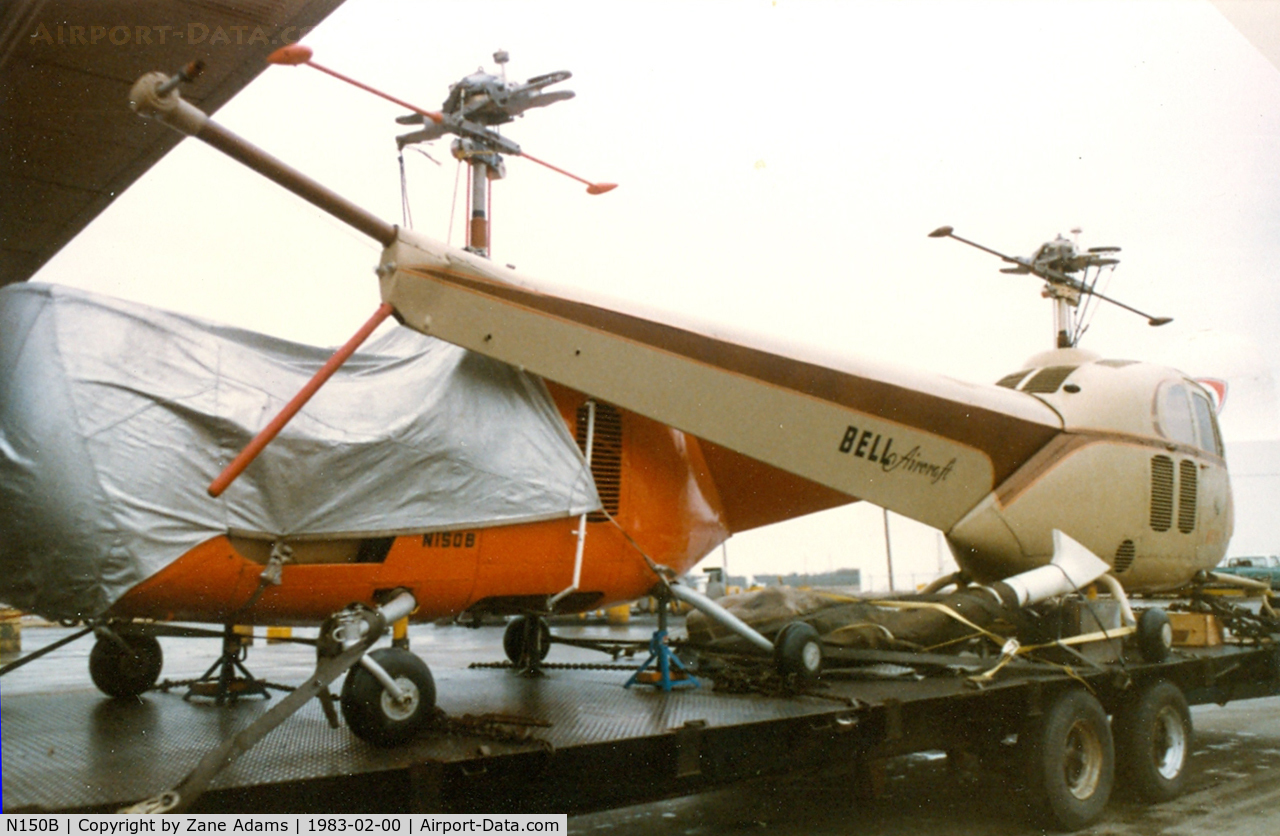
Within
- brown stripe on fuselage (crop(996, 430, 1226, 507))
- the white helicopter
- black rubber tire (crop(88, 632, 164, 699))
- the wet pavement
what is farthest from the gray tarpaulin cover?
brown stripe on fuselage (crop(996, 430, 1226, 507))

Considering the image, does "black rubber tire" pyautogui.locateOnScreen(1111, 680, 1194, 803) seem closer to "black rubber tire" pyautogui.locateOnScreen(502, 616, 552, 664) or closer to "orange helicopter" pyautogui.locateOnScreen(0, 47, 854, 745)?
"orange helicopter" pyautogui.locateOnScreen(0, 47, 854, 745)

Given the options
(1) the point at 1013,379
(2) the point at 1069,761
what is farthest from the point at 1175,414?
(2) the point at 1069,761

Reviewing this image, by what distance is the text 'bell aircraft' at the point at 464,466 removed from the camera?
13.4 feet

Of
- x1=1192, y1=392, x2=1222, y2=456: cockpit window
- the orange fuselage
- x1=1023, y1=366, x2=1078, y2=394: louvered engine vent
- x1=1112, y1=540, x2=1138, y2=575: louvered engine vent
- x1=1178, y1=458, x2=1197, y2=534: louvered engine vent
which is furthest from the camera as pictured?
x1=1192, y1=392, x2=1222, y2=456: cockpit window

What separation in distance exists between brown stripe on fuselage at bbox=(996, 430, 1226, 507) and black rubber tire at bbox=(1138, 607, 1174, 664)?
1.33m

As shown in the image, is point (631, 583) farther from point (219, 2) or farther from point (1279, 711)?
point (1279, 711)

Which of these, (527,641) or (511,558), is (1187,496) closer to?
(527,641)

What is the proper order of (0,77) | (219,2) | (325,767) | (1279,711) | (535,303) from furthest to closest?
(1279,711)
(535,303)
(219,2)
(0,77)
(325,767)

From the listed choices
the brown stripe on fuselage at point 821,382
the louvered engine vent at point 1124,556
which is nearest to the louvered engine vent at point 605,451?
the brown stripe on fuselage at point 821,382

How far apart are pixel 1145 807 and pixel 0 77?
8.49 meters

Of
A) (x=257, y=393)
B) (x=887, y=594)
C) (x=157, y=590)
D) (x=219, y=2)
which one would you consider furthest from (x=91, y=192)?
(x=887, y=594)

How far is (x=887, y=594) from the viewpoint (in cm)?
836

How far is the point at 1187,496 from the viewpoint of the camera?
8.86m

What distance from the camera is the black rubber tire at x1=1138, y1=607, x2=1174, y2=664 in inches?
294
